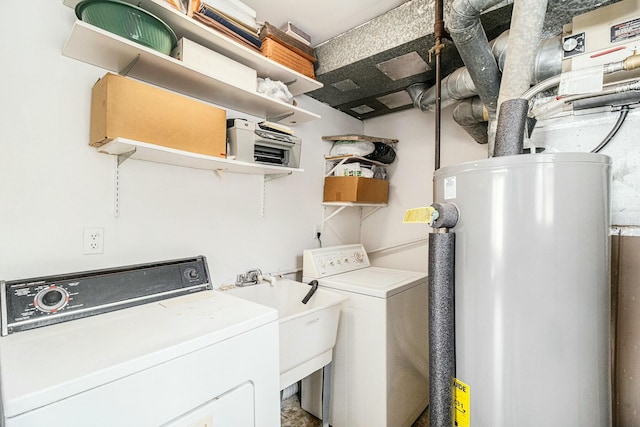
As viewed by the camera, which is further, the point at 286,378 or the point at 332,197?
the point at 332,197

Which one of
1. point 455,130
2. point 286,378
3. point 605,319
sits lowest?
point 286,378

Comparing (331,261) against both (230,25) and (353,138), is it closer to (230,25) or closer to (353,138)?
(353,138)

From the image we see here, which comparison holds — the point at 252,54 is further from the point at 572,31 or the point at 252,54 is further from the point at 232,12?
the point at 572,31

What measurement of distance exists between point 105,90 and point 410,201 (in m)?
2.32

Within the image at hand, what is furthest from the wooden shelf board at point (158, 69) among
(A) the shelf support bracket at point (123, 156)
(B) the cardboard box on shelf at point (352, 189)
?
(B) the cardboard box on shelf at point (352, 189)

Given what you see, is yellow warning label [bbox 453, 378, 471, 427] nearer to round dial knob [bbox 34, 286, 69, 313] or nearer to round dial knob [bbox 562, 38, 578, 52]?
round dial knob [bbox 562, 38, 578, 52]

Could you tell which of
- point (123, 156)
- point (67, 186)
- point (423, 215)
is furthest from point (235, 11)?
point (423, 215)

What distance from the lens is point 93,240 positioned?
1309 millimetres

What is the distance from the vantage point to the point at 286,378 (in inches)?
57.8

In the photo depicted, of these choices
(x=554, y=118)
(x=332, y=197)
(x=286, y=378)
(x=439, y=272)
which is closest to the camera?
(x=439, y=272)

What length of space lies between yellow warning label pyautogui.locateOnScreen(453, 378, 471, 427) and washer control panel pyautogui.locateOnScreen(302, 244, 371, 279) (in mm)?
1231

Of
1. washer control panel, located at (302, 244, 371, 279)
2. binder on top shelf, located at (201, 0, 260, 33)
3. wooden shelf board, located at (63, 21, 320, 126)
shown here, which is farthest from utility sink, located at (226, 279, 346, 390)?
binder on top shelf, located at (201, 0, 260, 33)

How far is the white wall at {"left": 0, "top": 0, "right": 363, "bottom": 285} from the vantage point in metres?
1.13

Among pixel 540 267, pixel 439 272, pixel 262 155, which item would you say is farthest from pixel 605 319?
pixel 262 155
